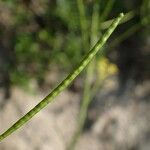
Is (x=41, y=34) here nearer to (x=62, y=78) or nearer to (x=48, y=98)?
(x=62, y=78)

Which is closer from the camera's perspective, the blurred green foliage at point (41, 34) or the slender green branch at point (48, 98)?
the slender green branch at point (48, 98)

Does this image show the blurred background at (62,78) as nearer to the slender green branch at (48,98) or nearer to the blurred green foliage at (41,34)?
the blurred green foliage at (41,34)

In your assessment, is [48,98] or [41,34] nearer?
[48,98]

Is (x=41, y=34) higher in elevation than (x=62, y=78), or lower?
higher

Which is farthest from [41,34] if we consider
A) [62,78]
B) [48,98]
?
[48,98]

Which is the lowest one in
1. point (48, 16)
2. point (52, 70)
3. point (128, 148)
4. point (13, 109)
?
point (128, 148)

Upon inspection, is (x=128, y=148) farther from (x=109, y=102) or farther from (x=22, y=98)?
(x=22, y=98)

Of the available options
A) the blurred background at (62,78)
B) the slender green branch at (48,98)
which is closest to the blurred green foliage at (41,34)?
the blurred background at (62,78)

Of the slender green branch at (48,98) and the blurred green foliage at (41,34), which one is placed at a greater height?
the blurred green foliage at (41,34)

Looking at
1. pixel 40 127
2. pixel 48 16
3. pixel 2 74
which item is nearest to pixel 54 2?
pixel 48 16
